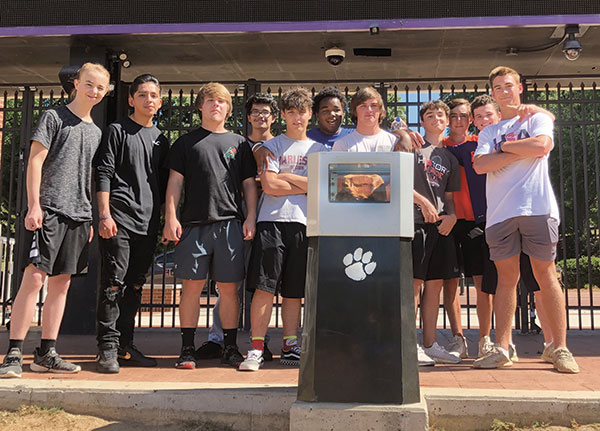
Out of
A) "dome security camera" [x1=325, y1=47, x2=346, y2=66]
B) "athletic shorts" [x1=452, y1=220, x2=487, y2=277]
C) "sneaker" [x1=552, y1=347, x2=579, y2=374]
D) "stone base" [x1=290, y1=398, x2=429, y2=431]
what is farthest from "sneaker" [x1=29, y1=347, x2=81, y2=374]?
"dome security camera" [x1=325, y1=47, x2=346, y2=66]

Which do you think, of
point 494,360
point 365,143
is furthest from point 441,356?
point 365,143

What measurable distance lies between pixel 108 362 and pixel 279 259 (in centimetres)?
148

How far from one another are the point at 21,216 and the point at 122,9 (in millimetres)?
3073

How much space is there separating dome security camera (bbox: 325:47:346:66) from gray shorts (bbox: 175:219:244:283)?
291cm

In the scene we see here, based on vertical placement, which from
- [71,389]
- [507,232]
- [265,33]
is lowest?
[71,389]

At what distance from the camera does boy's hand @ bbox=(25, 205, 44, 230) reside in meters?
3.97

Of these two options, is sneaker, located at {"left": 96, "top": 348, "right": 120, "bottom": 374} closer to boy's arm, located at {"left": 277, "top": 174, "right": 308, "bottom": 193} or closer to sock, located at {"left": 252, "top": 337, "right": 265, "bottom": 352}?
sock, located at {"left": 252, "top": 337, "right": 265, "bottom": 352}

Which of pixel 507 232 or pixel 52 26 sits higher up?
pixel 52 26

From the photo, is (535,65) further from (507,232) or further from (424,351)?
(424,351)

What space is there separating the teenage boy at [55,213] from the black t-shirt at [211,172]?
712mm

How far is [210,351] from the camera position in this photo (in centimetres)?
502

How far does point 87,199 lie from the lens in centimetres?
438

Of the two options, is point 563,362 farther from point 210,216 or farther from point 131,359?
point 131,359

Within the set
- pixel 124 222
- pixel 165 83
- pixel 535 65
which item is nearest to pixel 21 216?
pixel 165 83
